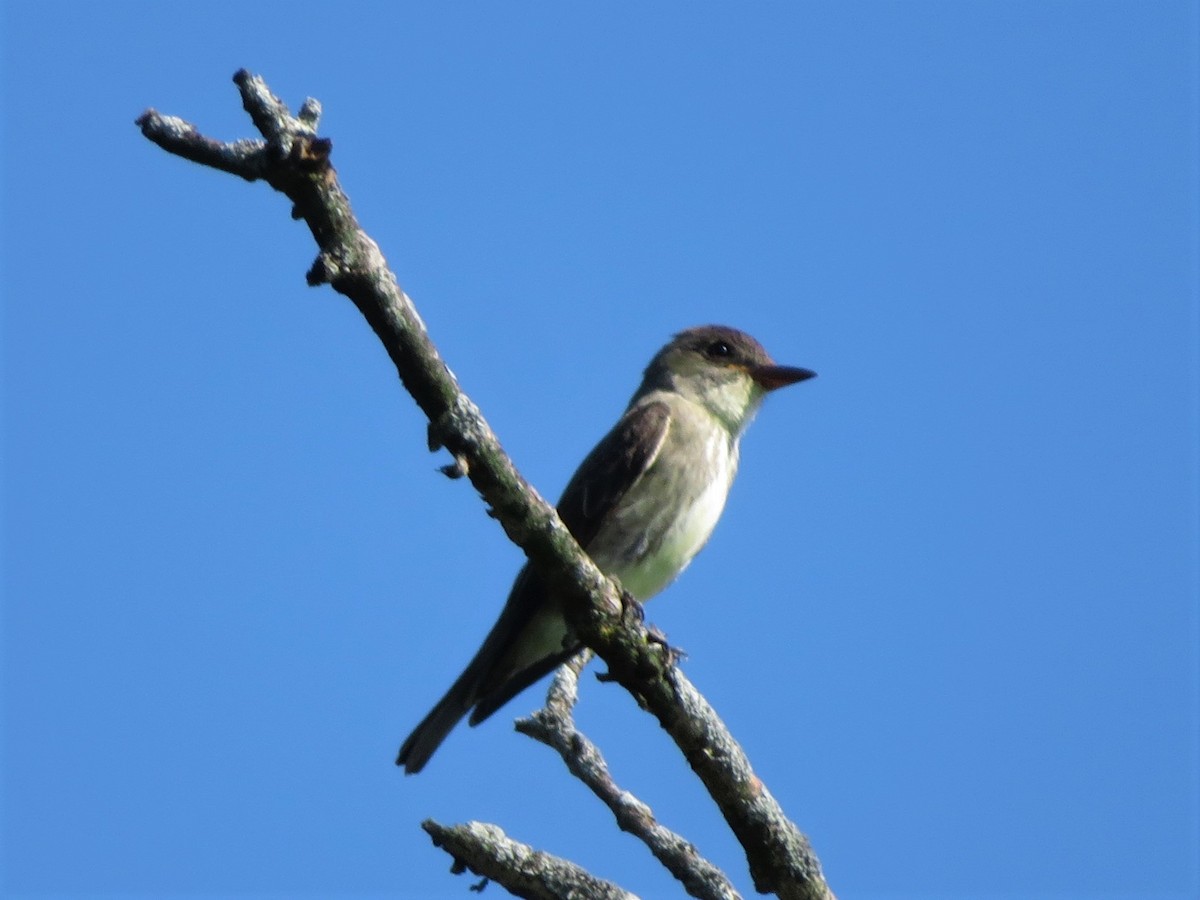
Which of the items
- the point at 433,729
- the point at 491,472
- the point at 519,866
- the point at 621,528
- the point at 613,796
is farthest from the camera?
the point at 621,528

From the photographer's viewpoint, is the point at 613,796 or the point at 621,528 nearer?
the point at 613,796

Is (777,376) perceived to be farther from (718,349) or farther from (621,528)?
(621,528)

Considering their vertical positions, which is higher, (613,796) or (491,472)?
(491,472)

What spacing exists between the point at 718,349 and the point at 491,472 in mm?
4651

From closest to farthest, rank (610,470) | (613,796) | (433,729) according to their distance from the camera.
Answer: (613,796), (433,729), (610,470)

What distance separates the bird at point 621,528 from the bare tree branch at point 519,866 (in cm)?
194

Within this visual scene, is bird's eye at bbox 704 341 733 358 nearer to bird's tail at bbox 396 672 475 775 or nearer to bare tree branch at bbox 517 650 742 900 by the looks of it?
bird's tail at bbox 396 672 475 775

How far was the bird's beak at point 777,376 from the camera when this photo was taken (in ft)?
28.4

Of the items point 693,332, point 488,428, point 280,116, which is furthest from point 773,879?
point 693,332

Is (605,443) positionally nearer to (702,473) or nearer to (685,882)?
(702,473)

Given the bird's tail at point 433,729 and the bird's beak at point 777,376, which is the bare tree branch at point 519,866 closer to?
the bird's tail at point 433,729

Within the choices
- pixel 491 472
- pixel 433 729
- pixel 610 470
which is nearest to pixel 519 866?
pixel 491 472

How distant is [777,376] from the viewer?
342 inches

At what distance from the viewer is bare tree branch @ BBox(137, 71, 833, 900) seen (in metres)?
4.01
